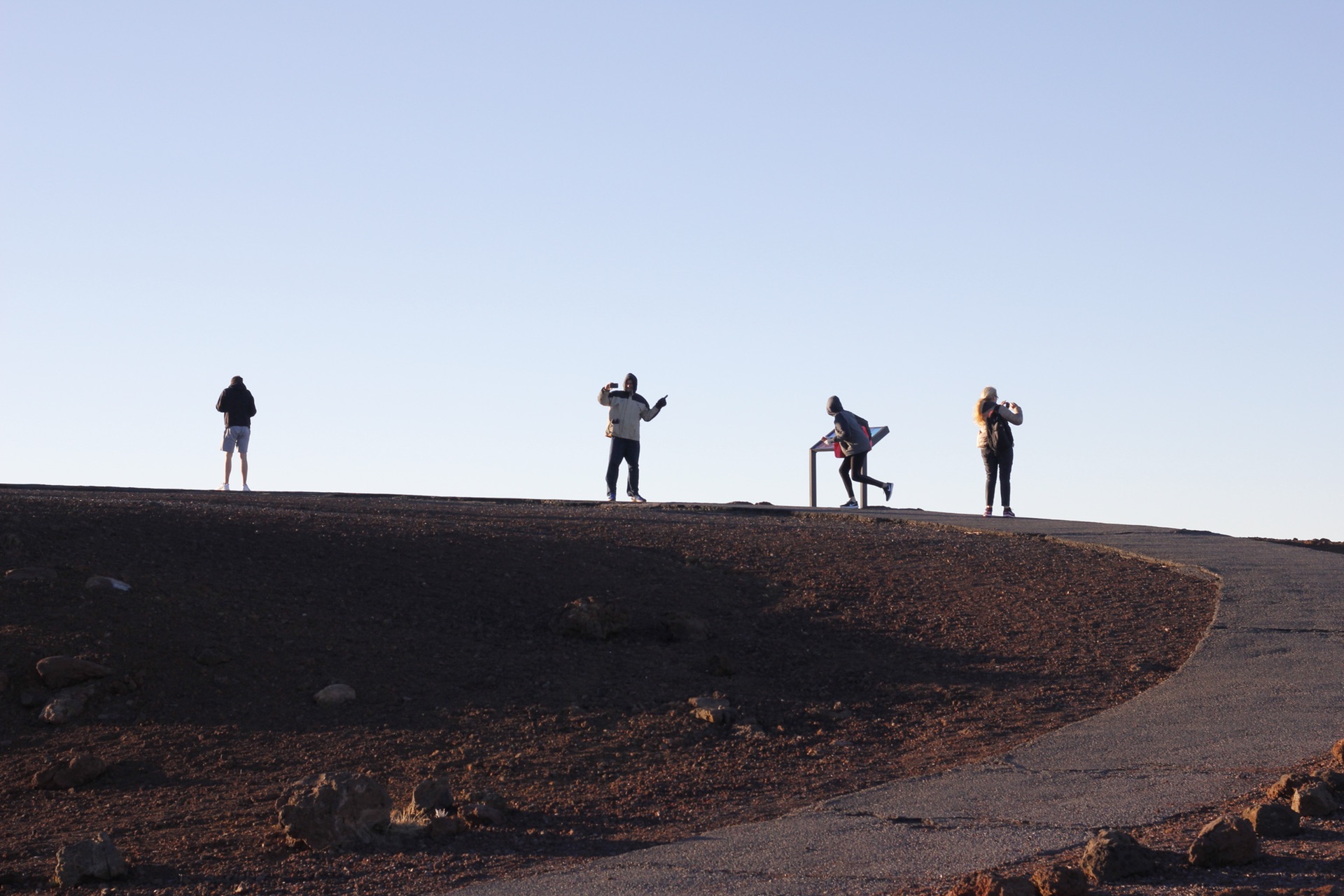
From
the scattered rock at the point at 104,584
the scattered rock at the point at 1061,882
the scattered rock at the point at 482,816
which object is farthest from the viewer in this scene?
the scattered rock at the point at 104,584

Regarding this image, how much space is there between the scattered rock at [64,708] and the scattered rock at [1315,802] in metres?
6.19

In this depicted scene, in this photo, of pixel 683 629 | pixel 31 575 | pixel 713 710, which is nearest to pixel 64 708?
pixel 31 575

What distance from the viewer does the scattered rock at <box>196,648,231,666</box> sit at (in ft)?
27.6

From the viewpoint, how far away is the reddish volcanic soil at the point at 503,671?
20.6 ft

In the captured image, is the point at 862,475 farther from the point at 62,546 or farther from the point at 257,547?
the point at 62,546

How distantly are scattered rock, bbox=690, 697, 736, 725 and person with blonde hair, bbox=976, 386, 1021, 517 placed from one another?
1109cm

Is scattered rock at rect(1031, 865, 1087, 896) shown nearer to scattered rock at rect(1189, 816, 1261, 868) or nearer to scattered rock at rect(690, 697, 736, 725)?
scattered rock at rect(1189, 816, 1261, 868)

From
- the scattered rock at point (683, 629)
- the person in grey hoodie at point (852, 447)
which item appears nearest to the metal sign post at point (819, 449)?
the person in grey hoodie at point (852, 447)

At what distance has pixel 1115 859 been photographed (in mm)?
4637

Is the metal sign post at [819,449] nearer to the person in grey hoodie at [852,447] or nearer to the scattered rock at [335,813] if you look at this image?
the person in grey hoodie at [852,447]

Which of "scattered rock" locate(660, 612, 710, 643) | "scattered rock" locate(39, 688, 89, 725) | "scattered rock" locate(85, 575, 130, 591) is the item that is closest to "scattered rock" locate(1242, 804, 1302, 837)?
"scattered rock" locate(660, 612, 710, 643)

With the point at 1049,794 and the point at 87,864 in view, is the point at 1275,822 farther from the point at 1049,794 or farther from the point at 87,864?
the point at 87,864

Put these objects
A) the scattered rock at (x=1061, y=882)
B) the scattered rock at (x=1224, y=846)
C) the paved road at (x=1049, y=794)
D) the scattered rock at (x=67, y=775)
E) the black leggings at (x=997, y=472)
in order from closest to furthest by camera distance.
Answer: the scattered rock at (x=1061, y=882) < the scattered rock at (x=1224, y=846) < the paved road at (x=1049, y=794) < the scattered rock at (x=67, y=775) < the black leggings at (x=997, y=472)

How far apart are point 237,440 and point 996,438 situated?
1053 centimetres
